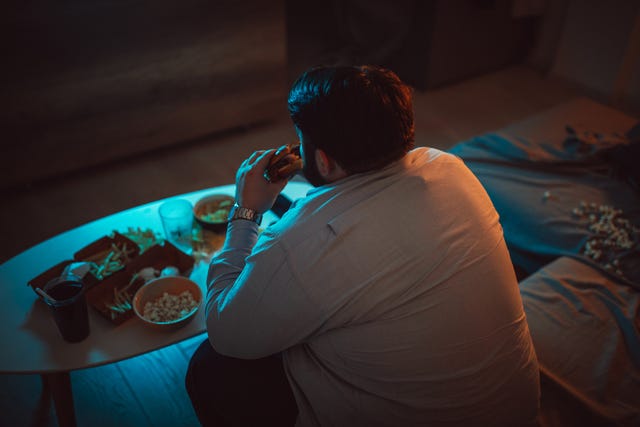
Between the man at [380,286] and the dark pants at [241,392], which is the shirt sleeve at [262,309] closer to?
the man at [380,286]

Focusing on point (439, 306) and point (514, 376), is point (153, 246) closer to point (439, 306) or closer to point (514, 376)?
point (439, 306)

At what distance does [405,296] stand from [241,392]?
0.52 metres

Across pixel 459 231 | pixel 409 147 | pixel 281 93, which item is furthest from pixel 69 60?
pixel 459 231

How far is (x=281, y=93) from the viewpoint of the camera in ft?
9.74

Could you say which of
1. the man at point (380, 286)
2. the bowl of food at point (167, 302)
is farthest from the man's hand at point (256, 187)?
the bowl of food at point (167, 302)

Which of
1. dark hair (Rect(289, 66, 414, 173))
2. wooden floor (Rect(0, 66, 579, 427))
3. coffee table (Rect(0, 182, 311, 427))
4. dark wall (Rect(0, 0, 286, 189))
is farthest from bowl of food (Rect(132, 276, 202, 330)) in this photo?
dark wall (Rect(0, 0, 286, 189))

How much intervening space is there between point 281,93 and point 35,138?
1250 millimetres

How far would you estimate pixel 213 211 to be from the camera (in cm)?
170

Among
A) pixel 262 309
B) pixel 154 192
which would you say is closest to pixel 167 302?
pixel 262 309

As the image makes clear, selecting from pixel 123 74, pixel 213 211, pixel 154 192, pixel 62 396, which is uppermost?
pixel 123 74

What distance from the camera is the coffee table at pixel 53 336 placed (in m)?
1.25

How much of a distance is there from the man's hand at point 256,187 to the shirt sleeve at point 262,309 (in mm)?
219

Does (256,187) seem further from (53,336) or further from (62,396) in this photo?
(62,396)

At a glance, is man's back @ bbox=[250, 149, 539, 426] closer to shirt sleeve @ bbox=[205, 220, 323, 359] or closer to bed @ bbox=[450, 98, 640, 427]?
shirt sleeve @ bbox=[205, 220, 323, 359]
